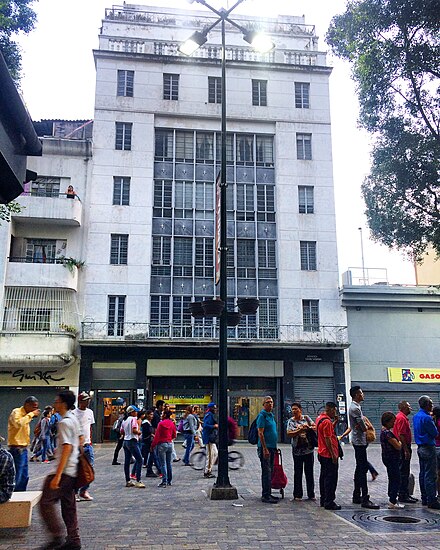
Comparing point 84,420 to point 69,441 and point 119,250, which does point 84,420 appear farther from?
point 119,250

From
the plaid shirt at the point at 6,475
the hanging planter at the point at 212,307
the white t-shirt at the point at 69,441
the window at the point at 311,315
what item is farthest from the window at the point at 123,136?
the white t-shirt at the point at 69,441

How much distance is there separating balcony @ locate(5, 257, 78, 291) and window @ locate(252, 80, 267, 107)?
13921 mm

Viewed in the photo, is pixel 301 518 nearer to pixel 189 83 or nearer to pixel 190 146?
pixel 190 146

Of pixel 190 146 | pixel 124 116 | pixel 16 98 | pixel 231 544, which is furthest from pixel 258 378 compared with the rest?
pixel 16 98

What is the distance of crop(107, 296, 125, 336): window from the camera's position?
86.8ft

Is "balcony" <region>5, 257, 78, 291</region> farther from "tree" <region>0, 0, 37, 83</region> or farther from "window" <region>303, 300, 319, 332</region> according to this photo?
"tree" <region>0, 0, 37, 83</region>

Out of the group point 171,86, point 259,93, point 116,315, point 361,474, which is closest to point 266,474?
point 361,474

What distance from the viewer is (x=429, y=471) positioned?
900cm

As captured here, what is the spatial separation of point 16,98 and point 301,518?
700 centimetres

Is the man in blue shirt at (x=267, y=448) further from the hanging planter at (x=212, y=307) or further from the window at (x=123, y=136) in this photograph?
the window at (x=123, y=136)

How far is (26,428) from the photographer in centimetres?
923

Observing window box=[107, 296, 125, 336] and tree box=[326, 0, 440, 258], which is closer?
tree box=[326, 0, 440, 258]

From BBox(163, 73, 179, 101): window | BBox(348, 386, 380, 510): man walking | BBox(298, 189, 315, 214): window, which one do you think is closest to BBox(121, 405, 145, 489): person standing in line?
BBox(348, 386, 380, 510): man walking

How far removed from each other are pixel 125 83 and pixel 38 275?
11.5 m
